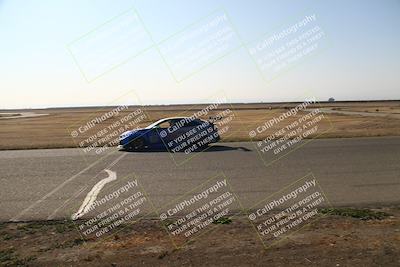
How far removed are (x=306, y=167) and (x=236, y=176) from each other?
86.3 inches

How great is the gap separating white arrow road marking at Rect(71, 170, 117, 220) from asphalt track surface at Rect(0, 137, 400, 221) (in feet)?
0.29

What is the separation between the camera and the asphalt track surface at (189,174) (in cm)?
806

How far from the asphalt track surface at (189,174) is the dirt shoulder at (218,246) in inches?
40.7

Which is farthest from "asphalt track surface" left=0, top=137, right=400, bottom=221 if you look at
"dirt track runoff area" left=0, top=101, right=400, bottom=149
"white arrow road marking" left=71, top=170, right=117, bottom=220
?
"dirt track runoff area" left=0, top=101, right=400, bottom=149

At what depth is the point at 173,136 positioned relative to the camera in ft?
53.9

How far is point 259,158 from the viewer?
42.4ft

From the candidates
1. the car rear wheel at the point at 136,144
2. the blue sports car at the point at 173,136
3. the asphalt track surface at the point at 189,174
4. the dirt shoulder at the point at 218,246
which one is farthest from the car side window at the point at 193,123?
the dirt shoulder at the point at 218,246

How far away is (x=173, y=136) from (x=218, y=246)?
11.1m

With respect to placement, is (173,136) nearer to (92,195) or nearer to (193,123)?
(193,123)

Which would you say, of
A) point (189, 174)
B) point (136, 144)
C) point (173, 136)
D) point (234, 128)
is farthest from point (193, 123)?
point (234, 128)

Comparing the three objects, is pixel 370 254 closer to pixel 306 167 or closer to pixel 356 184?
pixel 356 184

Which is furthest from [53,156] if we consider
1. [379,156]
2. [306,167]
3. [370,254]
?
[370,254]

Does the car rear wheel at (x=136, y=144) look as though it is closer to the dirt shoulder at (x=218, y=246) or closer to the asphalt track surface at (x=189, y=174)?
the asphalt track surface at (x=189, y=174)

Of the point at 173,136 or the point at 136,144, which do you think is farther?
the point at 173,136
